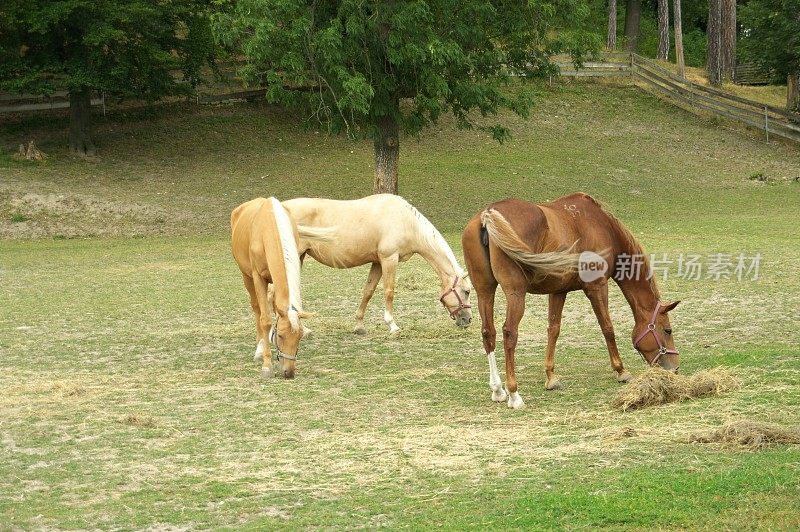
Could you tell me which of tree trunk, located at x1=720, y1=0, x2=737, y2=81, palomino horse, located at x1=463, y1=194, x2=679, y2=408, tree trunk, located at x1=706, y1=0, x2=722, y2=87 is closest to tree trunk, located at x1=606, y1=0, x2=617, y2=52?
tree trunk, located at x1=706, y1=0, x2=722, y2=87

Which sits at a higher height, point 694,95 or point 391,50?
→ point 391,50

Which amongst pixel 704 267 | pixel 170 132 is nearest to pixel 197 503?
pixel 704 267

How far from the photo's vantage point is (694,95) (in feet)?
121

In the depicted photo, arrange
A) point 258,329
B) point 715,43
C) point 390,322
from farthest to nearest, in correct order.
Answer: point 715,43 → point 390,322 → point 258,329

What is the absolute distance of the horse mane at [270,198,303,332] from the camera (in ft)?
32.3

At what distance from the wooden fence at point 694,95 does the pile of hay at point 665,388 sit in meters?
25.5

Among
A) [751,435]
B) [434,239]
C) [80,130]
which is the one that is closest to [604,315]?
[751,435]

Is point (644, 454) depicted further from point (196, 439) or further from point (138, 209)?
point (138, 209)

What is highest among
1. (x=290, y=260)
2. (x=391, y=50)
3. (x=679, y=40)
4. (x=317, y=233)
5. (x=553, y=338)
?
(x=679, y=40)

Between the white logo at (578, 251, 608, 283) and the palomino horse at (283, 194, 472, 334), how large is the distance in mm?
3356

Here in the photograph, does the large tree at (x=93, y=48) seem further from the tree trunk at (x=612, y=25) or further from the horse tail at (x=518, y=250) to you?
the horse tail at (x=518, y=250)

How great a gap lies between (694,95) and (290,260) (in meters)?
29.8

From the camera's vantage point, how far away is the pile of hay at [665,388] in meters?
8.23

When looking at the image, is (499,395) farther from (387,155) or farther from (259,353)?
(387,155)
